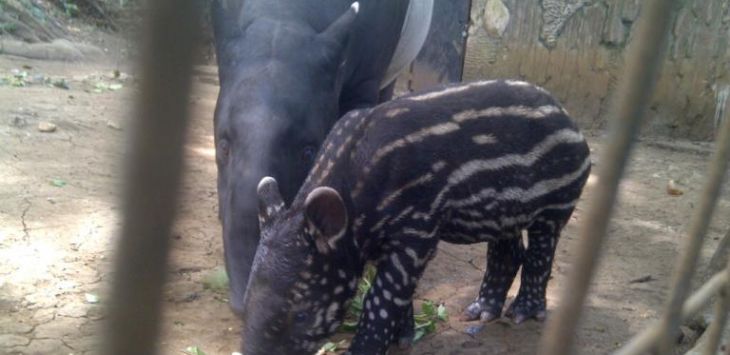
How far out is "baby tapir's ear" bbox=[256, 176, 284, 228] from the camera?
3.27 meters

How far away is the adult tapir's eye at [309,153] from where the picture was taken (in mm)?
3779

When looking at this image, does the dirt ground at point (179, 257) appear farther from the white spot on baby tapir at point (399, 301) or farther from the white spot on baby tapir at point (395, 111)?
the white spot on baby tapir at point (395, 111)

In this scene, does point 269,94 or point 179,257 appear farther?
point 179,257

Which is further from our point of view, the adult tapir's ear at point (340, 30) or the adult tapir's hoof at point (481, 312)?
the adult tapir's ear at point (340, 30)

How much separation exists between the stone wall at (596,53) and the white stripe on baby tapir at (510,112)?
15.9 feet

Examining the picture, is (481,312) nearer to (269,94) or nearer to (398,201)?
(398,201)

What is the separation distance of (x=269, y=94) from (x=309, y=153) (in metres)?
0.33

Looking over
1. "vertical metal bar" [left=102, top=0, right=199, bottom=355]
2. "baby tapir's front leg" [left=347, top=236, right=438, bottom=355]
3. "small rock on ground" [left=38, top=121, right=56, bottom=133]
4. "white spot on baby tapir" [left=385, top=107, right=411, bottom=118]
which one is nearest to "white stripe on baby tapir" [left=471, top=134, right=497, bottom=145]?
"white spot on baby tapir" [left=385, top=107, right=411, bottom=118]

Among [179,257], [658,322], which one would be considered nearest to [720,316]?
[658,322]

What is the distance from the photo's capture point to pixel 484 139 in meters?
3.39

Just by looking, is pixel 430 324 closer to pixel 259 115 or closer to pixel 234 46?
pixel 259 115

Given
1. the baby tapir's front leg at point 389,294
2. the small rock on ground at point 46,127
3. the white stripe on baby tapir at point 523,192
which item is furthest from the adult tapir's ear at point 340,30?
the small rock on ground at point 46,127

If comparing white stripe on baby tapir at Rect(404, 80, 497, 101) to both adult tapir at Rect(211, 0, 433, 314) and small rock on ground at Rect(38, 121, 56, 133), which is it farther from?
small rock on ground at Rect(38, 121, 56, 133)

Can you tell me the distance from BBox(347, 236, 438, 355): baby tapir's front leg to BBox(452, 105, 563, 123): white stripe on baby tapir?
21.1 inches
